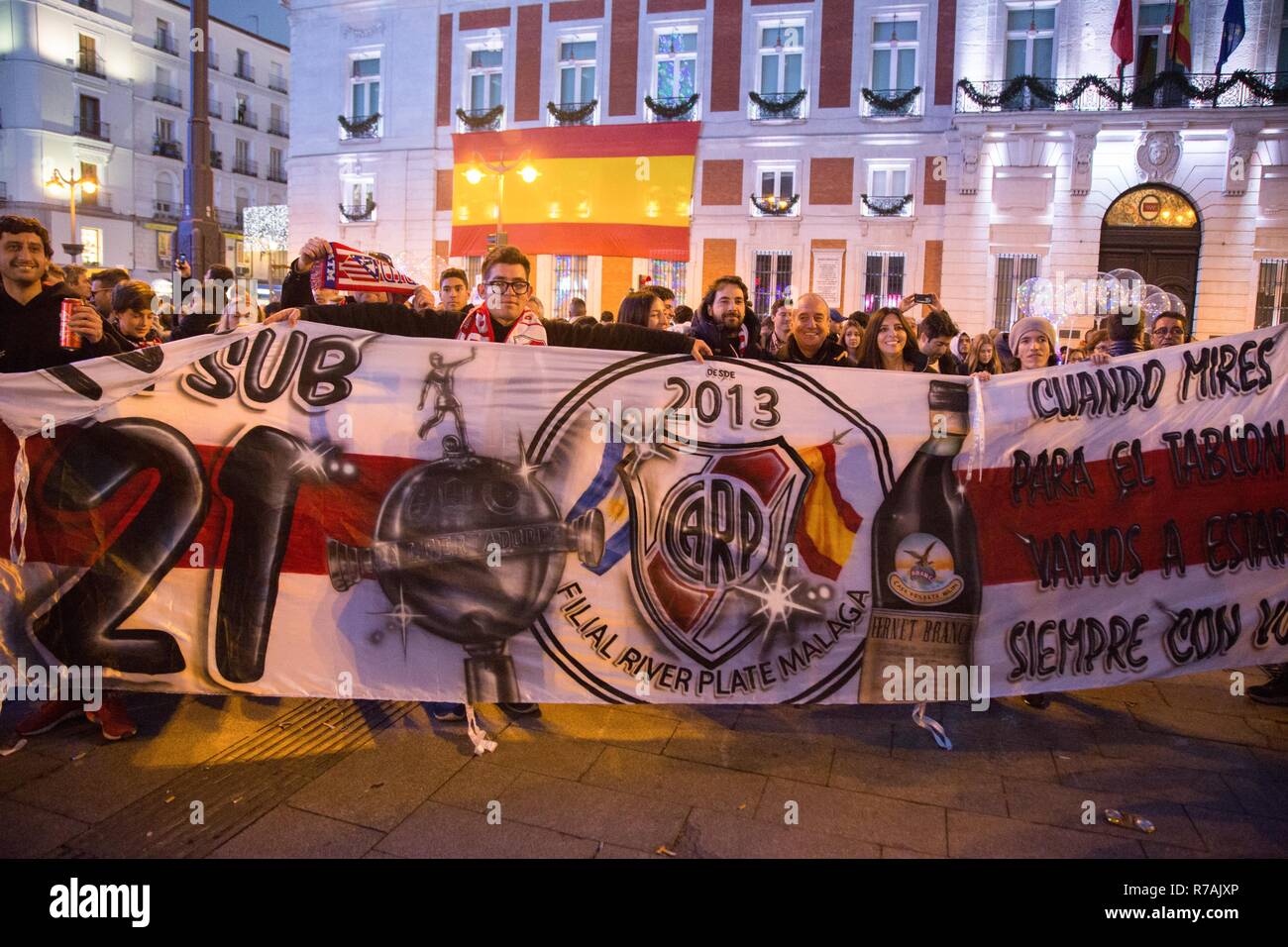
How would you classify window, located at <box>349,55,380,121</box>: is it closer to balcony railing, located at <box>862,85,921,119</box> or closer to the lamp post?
the lamp post

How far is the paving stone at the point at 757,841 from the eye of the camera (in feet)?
9.87

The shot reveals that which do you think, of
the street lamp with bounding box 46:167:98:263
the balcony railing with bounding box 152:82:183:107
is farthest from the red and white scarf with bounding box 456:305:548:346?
the balcony railing with bounding box 152:82:183:107

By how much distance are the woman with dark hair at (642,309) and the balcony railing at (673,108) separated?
1965 cm

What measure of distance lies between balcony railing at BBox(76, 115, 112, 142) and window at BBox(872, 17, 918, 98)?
3406cm

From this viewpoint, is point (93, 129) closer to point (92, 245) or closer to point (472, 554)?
point (92, 245)

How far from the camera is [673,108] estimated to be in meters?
23.6

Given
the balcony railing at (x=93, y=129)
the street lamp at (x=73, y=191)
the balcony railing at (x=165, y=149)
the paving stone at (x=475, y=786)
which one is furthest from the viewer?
the balcony railing at (x=165, y=149)

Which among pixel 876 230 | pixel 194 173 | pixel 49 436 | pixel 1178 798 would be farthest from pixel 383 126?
pixel 1178 798

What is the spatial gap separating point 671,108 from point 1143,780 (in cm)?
2287

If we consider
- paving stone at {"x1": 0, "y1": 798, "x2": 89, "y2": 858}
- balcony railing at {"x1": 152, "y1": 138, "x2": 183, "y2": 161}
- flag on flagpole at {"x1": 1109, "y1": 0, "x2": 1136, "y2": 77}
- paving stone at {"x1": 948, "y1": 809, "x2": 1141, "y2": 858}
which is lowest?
paving stone at {"x1": 948, "y1": 809, "x2": 1141, "y2": 858}

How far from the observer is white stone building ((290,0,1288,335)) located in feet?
66.7

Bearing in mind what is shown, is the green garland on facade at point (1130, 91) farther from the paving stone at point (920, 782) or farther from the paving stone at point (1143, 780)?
the paving stone at point (920, 782)

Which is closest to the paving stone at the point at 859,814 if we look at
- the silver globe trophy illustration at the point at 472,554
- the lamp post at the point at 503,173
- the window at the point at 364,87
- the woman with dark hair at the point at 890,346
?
the silver globe trophy illustration at the point at 472,554

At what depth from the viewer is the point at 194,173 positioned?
9.30 metres
